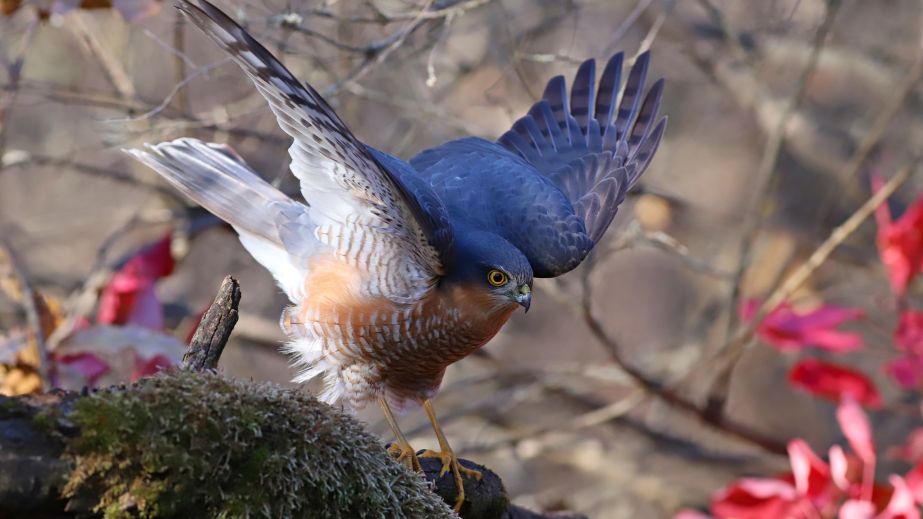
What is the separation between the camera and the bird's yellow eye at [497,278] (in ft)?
11.3

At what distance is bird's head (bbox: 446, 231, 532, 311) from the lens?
3.44 meters

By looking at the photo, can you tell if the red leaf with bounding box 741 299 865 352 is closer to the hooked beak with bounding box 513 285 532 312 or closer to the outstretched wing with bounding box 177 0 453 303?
the hooked beak with bounding box 513 285 532 312

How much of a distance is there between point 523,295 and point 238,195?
118cm

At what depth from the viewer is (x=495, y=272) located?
11.3 ft

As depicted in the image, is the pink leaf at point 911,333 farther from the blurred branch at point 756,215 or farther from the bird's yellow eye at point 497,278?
the bird's yellow eye at point 497,278

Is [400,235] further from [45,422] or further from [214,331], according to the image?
[45,422]

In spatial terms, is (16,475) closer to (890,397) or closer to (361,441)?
(361,441)

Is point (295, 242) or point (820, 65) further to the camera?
point (820, 65)

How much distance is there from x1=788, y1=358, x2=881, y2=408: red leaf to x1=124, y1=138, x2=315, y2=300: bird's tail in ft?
7.64

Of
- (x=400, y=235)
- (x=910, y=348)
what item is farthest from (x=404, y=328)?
(x=910, y=348)

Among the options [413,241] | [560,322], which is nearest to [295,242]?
[413,241]

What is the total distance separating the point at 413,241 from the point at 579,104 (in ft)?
4.84

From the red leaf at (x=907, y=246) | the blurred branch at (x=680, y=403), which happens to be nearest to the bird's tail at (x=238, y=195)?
the blurred branch at (x=680, y=403)

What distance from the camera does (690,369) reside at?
5254mm
